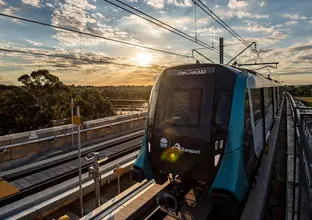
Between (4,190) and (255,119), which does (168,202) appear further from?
(4,190)

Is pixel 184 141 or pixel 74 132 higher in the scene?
pixel 184 141

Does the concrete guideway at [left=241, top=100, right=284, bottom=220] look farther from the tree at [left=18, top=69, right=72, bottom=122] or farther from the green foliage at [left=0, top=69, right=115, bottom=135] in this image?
the tree at [left=18, top=69, right=72, bottom=122]

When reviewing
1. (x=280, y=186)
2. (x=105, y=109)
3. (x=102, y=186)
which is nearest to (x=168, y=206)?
(x=102, y=186)

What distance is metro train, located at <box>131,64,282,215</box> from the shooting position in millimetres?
4035

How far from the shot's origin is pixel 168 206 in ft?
14.7

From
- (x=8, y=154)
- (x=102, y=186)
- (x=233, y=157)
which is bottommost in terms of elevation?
(x=102, y=186)

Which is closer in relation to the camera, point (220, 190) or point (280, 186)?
point (220, 190)

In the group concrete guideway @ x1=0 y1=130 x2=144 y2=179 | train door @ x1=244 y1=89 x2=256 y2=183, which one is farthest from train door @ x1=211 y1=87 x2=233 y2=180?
concrete guideway @ x1=0 y1=130 x2=144 y2=179

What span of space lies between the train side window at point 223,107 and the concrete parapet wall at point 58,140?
8.73 m

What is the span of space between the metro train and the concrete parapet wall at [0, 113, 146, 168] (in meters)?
7.03

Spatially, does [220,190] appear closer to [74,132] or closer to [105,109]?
[74,132]

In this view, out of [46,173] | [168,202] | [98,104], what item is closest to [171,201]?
[168,202]

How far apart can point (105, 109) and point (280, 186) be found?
35850mm

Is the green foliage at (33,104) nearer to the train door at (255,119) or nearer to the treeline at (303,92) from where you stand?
the train door at (255,119)
